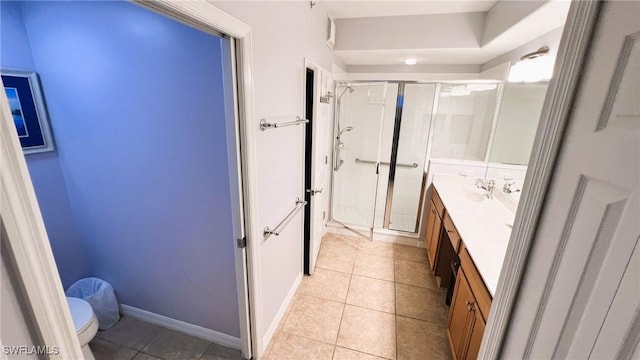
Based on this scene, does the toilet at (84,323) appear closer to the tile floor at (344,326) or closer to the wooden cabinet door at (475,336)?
the tile floor at (344,326)

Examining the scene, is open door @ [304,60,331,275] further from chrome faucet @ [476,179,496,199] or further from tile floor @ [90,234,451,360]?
chrome faucet @ [476,179,496,199]

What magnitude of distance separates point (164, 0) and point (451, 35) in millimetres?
2519

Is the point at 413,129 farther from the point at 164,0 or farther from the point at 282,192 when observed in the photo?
the point at 164,0

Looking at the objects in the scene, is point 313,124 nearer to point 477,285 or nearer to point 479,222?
point 479,222

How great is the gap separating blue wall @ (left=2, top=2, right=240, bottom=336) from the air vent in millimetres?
1443

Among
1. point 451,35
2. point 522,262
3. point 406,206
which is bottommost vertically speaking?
point 406,206

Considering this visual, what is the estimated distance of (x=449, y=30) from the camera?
7.95 ft

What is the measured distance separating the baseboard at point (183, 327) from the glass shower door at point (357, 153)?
2030mm

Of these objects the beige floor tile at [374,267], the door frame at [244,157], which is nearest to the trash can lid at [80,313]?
the door frame at [244,157]

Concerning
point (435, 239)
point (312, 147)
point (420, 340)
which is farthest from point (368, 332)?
point (312, 147)

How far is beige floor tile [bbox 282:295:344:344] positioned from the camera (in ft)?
6.38

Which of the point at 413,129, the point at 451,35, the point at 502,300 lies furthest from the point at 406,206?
the point at 502,300

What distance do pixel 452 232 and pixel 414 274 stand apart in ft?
3.11

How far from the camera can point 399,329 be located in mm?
1998
